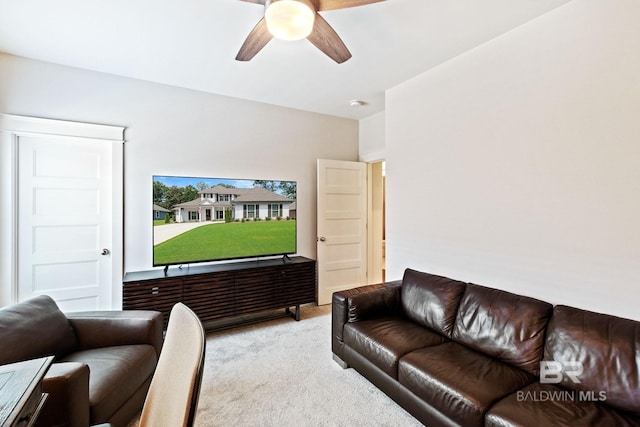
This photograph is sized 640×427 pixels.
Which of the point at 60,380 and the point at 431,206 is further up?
the point at 431,206

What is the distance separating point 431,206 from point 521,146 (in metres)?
0.92

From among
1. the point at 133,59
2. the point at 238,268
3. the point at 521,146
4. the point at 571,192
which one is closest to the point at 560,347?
the point at 571,192

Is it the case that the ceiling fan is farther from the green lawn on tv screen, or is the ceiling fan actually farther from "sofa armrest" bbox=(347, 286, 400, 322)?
the green lawn on tv screen

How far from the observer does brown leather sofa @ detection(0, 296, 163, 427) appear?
4.34 ft

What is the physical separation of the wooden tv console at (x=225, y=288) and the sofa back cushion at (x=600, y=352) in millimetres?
2450

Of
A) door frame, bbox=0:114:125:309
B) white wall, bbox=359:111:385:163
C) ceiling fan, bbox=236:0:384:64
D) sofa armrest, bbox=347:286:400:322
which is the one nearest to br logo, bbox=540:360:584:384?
sofa armrest, bbox=347:286:400:322

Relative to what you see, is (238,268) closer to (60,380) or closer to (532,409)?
(60,380)

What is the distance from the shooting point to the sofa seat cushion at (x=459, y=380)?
4.97 ft

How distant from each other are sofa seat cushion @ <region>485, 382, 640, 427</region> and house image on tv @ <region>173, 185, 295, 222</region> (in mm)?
2876

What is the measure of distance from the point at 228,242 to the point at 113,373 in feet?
6.09

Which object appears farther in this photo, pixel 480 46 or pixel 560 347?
pixel 480 46

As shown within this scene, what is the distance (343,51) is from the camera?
199 cm

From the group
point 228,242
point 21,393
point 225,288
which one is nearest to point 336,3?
point 21,393

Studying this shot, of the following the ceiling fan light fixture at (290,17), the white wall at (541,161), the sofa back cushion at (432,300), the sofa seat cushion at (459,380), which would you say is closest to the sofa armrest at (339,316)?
the sofa back cushion at (432,300)
